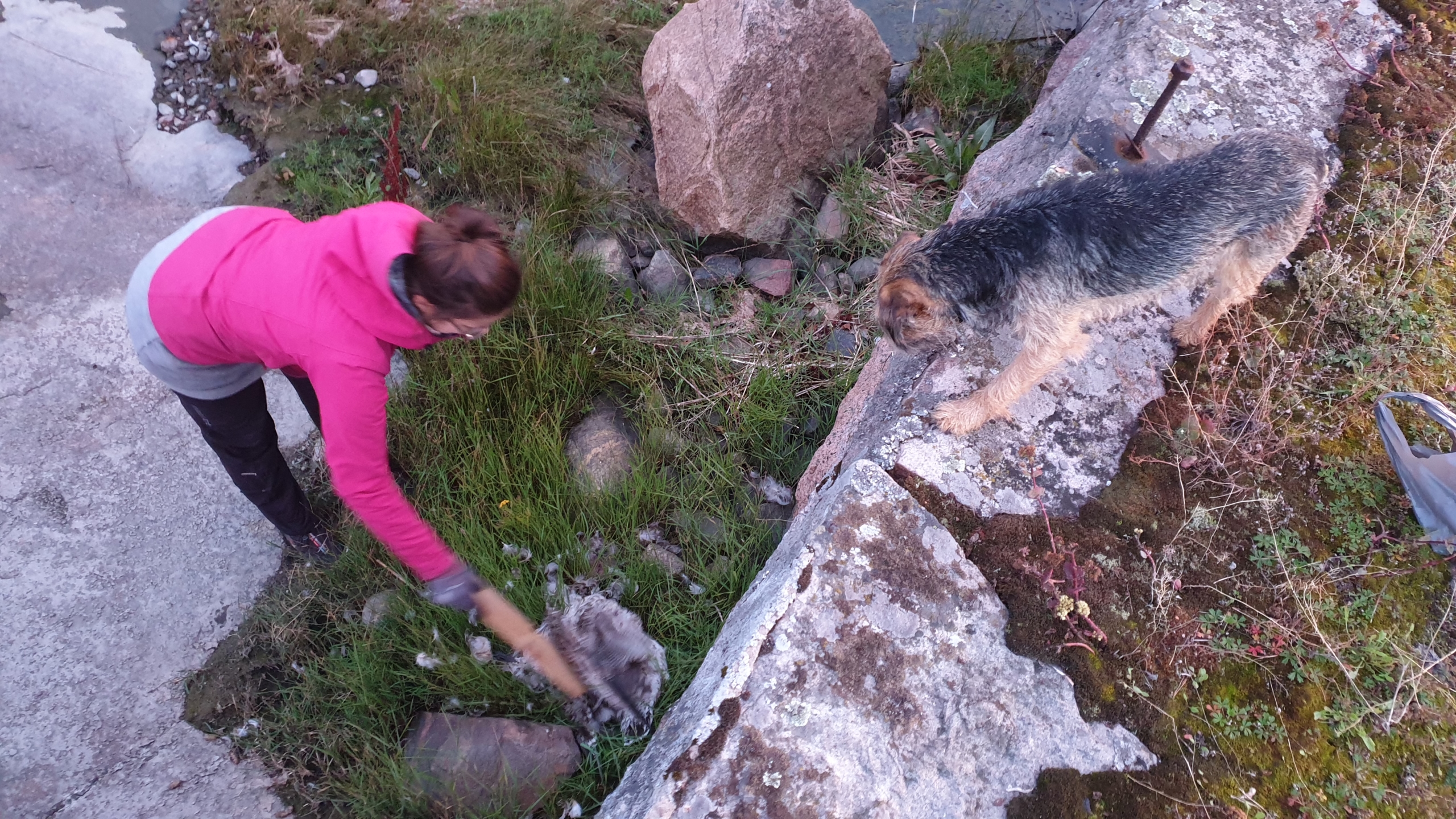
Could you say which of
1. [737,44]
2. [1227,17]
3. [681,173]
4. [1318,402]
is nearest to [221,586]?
[681,173]

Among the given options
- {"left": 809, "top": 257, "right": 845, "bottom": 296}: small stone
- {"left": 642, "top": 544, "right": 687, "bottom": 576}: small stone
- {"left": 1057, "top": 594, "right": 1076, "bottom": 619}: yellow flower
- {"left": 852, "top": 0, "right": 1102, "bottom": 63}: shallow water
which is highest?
{"left": 852, "top": 0, "right": 1102, "bottom": 63}: shallow water

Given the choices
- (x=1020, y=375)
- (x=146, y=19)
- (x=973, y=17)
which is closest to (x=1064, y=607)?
(x=1020, y=375)

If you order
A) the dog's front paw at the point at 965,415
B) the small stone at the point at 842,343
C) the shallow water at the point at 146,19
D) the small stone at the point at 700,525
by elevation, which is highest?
the dog's front paw at the point at 965,415

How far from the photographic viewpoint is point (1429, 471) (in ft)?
8.56

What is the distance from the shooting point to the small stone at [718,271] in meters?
4.84

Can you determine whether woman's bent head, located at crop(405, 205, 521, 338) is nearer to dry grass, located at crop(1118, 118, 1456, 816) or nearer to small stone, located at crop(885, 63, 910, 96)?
dry grass, located at crop(1118, 118, 1456, 816)

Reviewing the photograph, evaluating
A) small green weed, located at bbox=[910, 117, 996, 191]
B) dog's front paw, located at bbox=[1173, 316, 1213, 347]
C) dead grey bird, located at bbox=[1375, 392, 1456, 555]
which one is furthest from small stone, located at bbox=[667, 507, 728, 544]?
small green weed, located at bbox=[910, 117, 996, 191]

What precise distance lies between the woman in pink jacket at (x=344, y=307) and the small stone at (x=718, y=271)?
2423mm

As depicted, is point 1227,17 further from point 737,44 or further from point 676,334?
point 676,334

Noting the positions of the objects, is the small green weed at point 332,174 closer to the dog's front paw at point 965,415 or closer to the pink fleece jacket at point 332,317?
the pink fleece jacket at point 332,317

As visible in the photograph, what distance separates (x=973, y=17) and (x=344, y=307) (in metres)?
5.84

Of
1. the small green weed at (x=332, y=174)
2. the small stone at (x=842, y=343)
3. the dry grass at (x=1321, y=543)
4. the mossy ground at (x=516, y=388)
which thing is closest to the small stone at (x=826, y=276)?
the mossy ground at (x=516, y=388)

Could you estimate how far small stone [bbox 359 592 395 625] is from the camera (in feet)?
10.8

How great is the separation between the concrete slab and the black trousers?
38 centimetres
